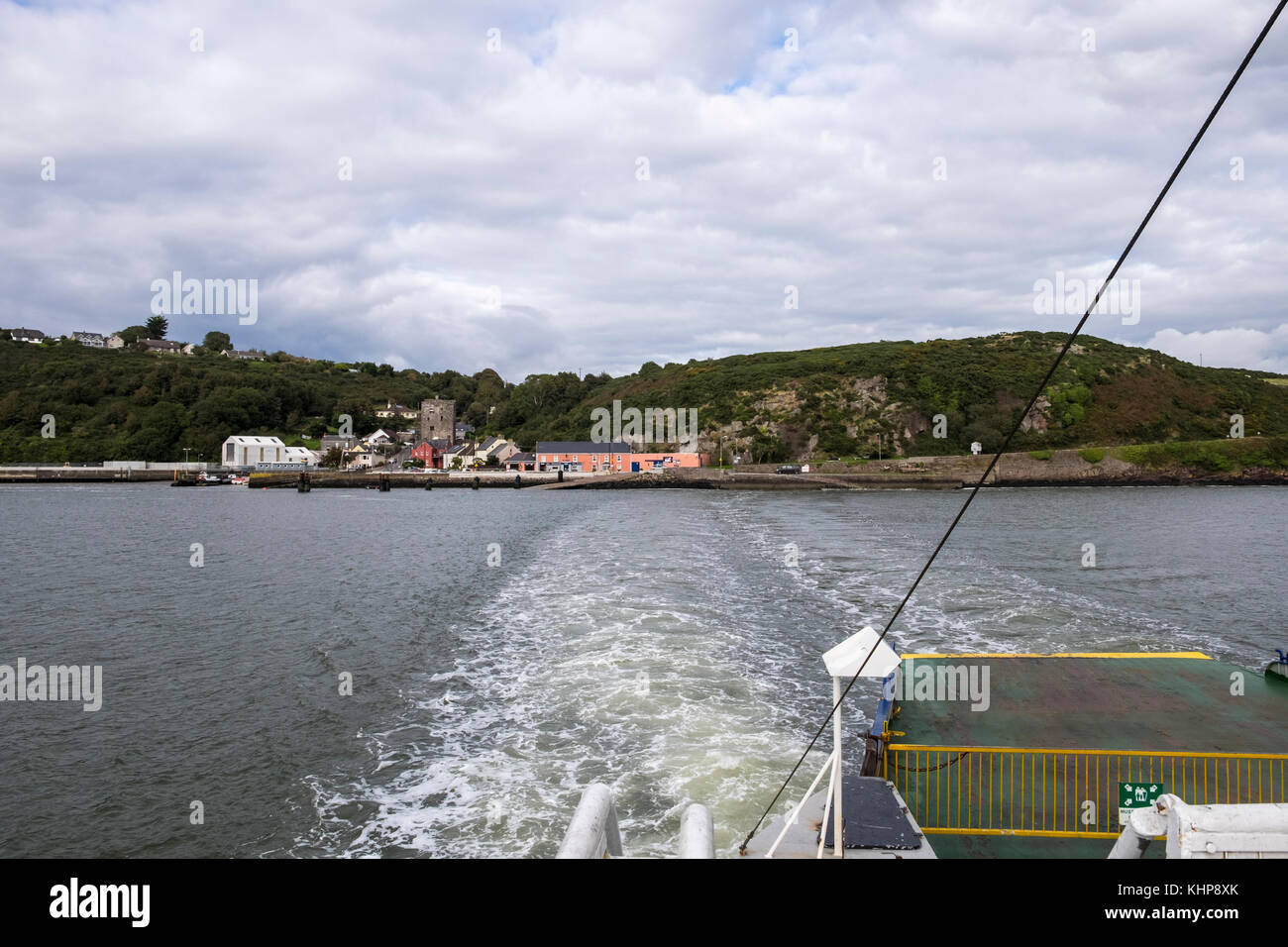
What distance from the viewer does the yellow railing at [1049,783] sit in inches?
303

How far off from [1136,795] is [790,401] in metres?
108

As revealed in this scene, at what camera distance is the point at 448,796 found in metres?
9.23

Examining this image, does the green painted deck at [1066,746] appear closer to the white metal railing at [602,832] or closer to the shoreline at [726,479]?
the white metal railing at [602,832]

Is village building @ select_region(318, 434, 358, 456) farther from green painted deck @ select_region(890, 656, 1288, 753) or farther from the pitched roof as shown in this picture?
green painted deck @ select_region(890, 656, 1288, 753)

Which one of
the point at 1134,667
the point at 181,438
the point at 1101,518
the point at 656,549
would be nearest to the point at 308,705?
the point at 1134,667

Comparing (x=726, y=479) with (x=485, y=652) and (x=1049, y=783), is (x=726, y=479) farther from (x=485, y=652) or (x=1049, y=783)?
(x=1049, y=783)

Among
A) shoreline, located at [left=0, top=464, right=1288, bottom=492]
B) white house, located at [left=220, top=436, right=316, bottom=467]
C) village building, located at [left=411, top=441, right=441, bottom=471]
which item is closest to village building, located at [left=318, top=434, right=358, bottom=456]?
white house, located at [left=220, top=436, right=316, bottom=467]

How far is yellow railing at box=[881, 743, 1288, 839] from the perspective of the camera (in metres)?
7.69

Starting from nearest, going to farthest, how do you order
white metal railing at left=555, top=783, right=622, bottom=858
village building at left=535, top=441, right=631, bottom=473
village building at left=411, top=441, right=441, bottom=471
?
white metal railing at left=555, top=783, right=622, bottom=858 → village building at left=535, top=441, right=631, bottom=473 → village building at left=411, top=441, right=441, bottom=471

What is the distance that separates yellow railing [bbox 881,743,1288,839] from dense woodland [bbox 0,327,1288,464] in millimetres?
95206

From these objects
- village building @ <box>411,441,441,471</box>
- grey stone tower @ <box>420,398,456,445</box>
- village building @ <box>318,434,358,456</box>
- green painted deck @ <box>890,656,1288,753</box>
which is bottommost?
green painted deck @ <box>890,656,1288,753</box>

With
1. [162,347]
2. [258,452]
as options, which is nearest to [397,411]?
[258,452]

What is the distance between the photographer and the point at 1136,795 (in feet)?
23.3
